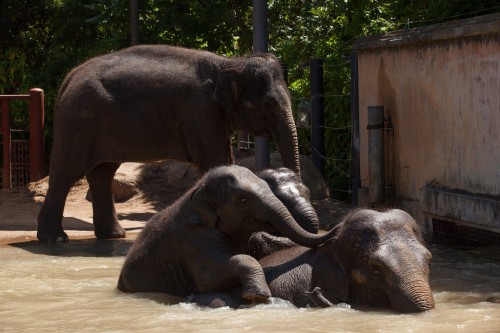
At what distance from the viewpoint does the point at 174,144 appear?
12.1 m

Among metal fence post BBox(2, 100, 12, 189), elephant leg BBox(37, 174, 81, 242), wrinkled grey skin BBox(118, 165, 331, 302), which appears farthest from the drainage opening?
metal fence post BBox(2, 100, 12, 189)

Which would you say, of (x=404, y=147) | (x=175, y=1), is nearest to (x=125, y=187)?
(x=175, y=1)

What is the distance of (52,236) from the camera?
12039 millimetres

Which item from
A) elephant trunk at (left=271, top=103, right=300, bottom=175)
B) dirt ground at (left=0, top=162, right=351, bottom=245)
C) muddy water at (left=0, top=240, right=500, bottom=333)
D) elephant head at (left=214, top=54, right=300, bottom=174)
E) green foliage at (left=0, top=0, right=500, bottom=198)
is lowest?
muddy water at (left=0, top=240, right=500, bottom=333)

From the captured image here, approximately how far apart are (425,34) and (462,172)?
158 centimetres

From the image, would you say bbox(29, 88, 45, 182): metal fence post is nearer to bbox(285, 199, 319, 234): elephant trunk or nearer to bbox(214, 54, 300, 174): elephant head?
bbox(214, 54, 300, 174): elephant head

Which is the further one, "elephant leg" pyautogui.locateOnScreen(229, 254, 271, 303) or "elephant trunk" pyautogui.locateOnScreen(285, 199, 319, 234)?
"elephant trunk" pyautogui.locateOnScreen(285, 199, 319, 234)

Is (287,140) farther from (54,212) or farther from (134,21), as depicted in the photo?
(134,21)

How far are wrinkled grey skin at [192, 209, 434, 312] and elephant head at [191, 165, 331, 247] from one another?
350 millimetres

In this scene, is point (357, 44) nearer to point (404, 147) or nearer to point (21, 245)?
point (404, 147)

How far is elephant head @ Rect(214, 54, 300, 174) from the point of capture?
11594 millimetres

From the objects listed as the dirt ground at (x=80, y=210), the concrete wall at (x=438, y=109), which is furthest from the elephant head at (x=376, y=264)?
the dirt ground at (x=80, y=210)

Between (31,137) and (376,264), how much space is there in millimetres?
10666

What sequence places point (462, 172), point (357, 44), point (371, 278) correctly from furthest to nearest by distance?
1. point (357, 44)
2. point (462, 172)
3. point (371, 278)
